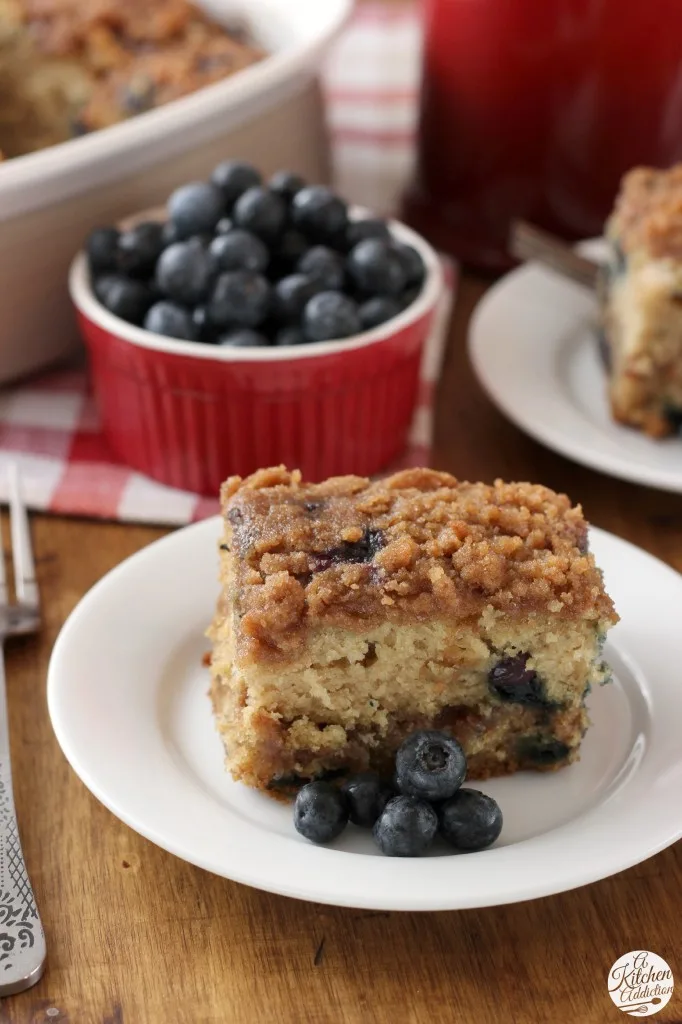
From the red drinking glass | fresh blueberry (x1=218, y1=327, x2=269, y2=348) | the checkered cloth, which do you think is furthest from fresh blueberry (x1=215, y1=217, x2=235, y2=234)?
the red drinking glass

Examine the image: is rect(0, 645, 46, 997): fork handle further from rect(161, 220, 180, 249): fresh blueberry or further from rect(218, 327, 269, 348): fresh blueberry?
rect(161, 220, 180, 249): fresh blueberry

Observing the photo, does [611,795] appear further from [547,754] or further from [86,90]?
[86,90]

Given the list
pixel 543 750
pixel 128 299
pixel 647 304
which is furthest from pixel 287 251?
pixel 543 750

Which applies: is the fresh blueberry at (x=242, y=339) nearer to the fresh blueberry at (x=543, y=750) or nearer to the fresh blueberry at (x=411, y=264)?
the fresh blueberry at (x=411, y=264)

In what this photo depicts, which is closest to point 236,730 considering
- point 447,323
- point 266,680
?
point 266,680

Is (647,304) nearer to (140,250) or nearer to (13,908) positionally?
(140,250)
